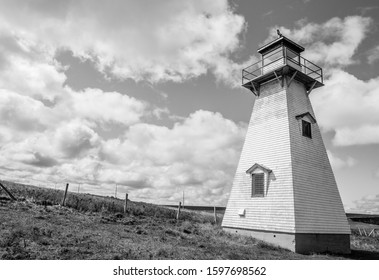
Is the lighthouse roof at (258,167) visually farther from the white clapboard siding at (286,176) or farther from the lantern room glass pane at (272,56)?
the lantern room glass pane at (272,56)

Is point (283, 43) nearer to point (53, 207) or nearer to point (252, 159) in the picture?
point (252, 159)

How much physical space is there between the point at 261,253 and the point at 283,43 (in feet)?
45.3

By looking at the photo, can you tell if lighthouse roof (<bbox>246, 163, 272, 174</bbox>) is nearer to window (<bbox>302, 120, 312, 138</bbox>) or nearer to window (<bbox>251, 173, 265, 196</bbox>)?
window (<bbox>251, 173, 265, 196</bbox>)

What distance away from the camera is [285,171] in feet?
55.6

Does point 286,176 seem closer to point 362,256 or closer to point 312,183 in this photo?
point 312,183

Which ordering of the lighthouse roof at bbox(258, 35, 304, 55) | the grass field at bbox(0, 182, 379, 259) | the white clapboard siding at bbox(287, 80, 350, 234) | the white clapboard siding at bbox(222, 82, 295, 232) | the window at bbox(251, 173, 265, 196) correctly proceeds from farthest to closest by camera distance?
the lighthouse roof at bbox(258, 35, 304, 55), the window at bbox(251, 173, 265, 196), the white clapboard siding at bbox(222, 82, 295, 232), the white clapboard siding at bbox(287, 80, 350, 234), the grass field at bbox(0, 182, 379, 259)

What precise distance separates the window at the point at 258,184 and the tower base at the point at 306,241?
2.29m

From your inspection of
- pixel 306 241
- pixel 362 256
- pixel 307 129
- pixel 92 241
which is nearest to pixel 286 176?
pixel 306 241

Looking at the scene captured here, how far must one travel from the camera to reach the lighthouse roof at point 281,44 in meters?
20.2

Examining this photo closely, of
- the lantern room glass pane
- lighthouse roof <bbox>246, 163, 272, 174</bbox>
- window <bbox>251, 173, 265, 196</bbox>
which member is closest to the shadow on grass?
window <bbox>251, 173, 265, 196</bbox>

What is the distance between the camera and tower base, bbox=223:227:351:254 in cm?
1530

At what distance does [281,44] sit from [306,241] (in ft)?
41.9

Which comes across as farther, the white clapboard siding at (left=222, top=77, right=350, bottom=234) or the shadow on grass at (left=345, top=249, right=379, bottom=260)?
the white clapboard siding at (left=222, top=77, right=350, bottom=234)

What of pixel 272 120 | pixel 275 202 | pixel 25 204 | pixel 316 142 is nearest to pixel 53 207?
pixel 25 204
